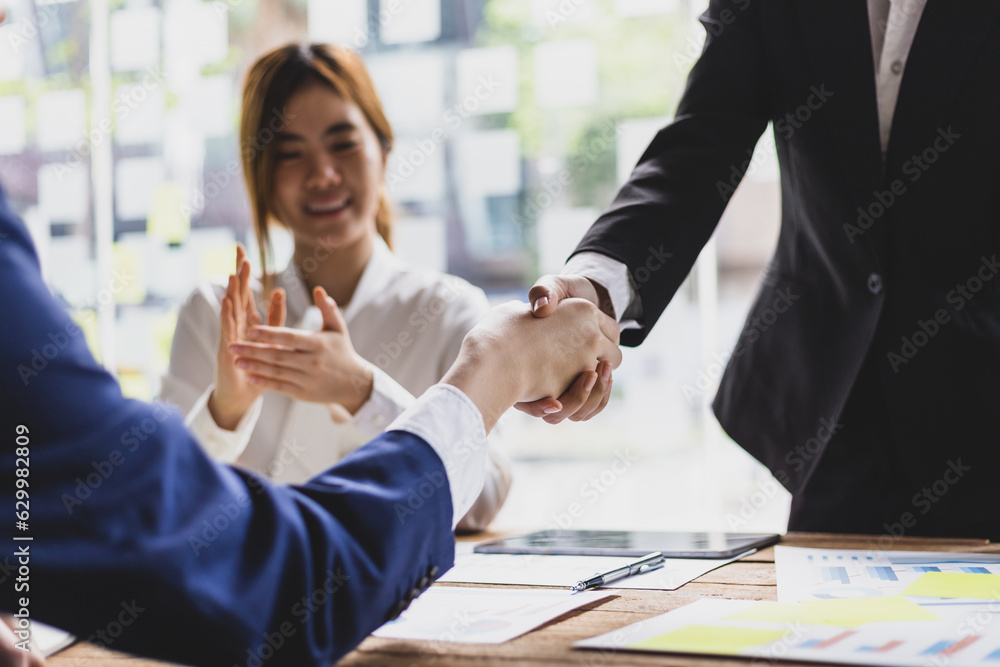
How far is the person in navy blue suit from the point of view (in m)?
0.59

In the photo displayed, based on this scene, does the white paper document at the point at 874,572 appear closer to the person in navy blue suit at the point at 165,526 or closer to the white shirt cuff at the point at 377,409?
the person in navy blue suit at the point at 165,526

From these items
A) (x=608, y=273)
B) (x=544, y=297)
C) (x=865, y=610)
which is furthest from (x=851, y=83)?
(x=865, y=610)

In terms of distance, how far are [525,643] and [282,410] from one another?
131cm

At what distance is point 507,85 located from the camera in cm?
373

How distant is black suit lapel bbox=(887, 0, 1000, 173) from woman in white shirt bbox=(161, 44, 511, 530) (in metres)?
0.95

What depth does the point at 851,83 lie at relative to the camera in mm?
1312

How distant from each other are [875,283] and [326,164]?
3.90ft

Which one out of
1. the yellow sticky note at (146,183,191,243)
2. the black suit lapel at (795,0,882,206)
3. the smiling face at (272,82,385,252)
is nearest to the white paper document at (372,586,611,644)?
the black suit lapel at (795,0,882,206)

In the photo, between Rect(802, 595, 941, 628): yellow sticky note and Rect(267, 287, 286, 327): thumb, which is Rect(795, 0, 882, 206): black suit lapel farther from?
Rect(267, 287, 286, 327): thumb

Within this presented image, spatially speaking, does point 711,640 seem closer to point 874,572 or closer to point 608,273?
point 874,572

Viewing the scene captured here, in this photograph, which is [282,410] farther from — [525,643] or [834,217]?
[525,643]

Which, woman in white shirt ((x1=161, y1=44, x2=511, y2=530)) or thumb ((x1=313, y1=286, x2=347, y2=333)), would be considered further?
woman in white shirt ((x1=161, y1=44, x2=511, y2=530))

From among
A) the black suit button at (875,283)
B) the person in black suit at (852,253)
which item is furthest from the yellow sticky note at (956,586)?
the black suit button at (875,283)

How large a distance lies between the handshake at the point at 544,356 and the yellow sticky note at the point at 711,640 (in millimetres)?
262
